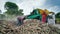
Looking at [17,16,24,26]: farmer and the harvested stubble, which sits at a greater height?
[17,16,24,26]: farmer

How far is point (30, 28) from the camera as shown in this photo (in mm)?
7320

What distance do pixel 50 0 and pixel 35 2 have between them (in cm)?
40

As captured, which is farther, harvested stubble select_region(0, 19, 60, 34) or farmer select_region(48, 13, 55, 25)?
farmer select_region(48, 13, 55, 25)

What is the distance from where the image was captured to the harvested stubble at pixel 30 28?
7.20 metres

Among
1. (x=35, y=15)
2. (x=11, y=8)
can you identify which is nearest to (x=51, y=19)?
(x=35, y=15)

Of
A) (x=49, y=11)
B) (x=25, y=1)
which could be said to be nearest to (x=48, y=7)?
(x=49, y=11)

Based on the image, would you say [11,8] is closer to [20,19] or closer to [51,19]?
[20,19]

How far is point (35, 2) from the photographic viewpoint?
7.63m

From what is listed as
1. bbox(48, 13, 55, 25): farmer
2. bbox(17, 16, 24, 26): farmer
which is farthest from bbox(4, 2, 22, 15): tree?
bbox(48, 13, 55, 25): farmer

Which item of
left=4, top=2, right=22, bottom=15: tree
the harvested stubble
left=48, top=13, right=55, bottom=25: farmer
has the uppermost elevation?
left=4, top=2, right=22, bottom=15: tree

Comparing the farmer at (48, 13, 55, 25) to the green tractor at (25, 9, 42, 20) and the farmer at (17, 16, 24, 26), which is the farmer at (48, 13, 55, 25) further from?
the farmer at (17, 16, 24, 26)

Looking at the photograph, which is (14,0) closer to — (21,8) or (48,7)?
(21,8)

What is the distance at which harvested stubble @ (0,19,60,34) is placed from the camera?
7203mm

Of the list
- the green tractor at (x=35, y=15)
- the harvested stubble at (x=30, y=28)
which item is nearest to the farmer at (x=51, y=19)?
the harvested stubble at (x=30, y=28)
